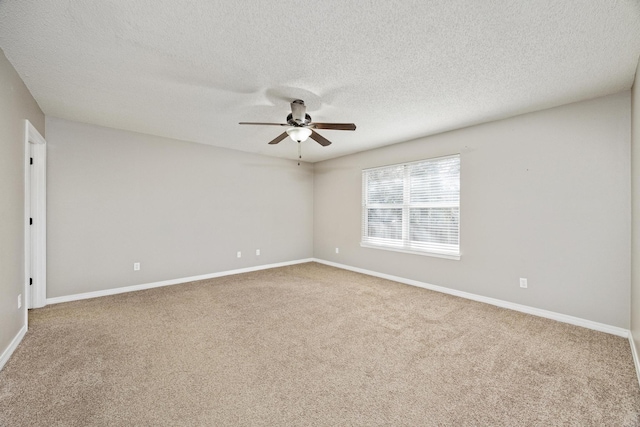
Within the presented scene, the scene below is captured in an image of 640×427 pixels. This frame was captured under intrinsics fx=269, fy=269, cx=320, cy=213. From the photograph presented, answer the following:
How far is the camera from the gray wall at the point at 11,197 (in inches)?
86.8

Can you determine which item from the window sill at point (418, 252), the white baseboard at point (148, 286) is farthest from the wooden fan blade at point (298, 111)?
the white baseboard at point (148, 286)

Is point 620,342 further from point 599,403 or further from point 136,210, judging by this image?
point 136,210

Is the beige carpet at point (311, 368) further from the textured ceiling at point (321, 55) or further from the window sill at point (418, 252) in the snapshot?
the textured ceiling at point (321, 55)

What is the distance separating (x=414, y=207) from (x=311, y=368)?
3.23 m

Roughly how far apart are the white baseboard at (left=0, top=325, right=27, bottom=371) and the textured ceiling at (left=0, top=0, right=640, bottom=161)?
241 centimetres

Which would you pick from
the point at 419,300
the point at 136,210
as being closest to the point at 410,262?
the point at 419,300

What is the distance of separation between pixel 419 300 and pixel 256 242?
3385mm

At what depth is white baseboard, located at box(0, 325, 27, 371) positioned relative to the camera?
2.13m

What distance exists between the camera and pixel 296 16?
5.74ft

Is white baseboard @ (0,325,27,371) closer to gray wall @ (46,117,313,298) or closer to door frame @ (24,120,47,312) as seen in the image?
door frame @ (24,120,47,312)

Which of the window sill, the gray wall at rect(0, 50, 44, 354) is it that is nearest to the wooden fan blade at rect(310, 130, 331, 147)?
the window sill

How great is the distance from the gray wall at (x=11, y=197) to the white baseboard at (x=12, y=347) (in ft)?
0.12

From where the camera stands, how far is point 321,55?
7.08 ft

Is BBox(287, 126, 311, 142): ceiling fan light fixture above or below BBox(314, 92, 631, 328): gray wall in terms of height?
above
